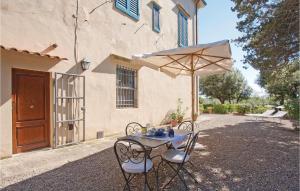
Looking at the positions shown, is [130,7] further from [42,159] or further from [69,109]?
[42,159]

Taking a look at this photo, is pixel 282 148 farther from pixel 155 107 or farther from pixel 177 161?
pixel 155 107

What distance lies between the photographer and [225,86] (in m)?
28.7

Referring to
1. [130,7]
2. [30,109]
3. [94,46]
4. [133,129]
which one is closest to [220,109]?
[130,7]

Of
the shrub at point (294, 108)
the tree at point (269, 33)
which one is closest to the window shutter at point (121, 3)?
the tree at point (269, 33)

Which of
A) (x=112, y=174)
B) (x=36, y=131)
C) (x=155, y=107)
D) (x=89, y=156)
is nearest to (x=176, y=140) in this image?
(x=112, y=174)

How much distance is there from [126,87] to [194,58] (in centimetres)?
383

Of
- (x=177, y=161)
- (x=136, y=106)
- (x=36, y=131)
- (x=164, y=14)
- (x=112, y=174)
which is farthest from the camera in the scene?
(x=164, y=14)

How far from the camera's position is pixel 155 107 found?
1098 cm

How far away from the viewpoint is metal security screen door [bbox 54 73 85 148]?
6.29 m

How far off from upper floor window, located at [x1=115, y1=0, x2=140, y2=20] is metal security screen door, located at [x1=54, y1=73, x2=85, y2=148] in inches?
134

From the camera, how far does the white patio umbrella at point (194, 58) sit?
16.8 feet

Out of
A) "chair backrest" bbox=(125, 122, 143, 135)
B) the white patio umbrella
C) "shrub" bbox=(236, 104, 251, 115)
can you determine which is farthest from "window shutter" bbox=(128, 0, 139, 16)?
"shrub" bbox=(236, 104, 251, 115)

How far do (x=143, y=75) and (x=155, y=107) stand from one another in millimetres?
1910

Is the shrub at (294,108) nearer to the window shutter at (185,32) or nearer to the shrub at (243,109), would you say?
the window shutter at (185,32)
